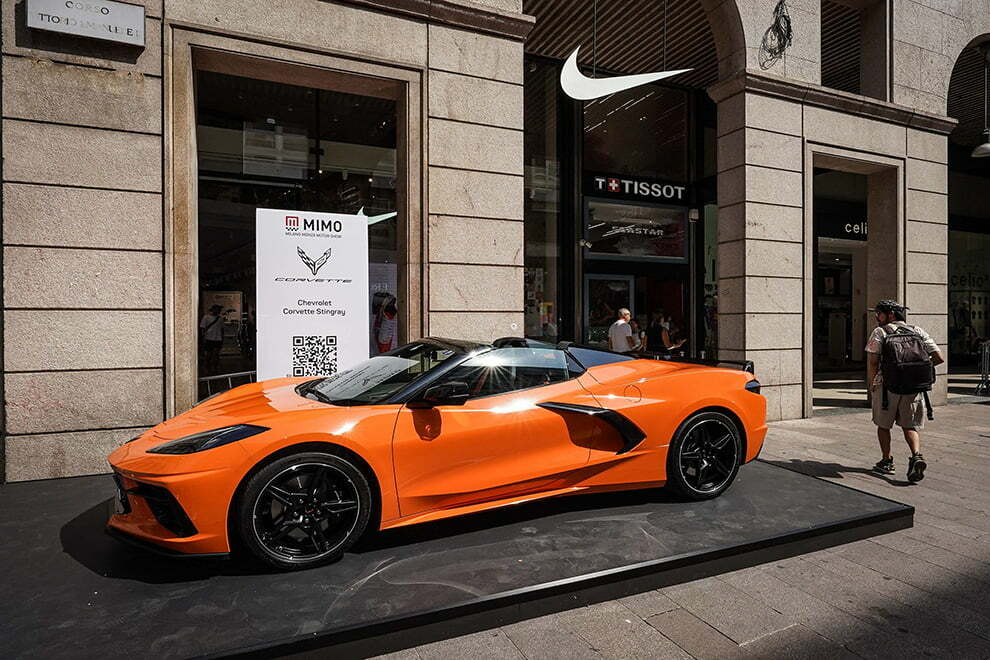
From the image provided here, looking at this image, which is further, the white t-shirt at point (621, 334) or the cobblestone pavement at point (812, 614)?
the white t-shirt at point (621, 334)

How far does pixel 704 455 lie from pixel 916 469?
102 inches

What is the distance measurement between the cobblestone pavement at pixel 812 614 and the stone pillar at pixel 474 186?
3.96 m

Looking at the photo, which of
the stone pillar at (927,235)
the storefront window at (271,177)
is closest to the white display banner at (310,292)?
the storefront window at (271,177)

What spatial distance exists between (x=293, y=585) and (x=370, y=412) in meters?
0.98

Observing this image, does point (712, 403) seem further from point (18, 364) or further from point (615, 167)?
point (615, 167)

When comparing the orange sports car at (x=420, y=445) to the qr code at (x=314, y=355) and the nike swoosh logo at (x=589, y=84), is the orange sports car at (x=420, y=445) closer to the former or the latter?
the qr code at (x=314, y=355)

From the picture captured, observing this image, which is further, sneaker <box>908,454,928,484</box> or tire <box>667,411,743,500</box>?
sneaker <box>908,454,928,484</box>

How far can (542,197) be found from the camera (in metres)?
11.5

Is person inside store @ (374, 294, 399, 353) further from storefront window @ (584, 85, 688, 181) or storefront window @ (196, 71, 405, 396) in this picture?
storefront window @ (584, 85, 688, 181)

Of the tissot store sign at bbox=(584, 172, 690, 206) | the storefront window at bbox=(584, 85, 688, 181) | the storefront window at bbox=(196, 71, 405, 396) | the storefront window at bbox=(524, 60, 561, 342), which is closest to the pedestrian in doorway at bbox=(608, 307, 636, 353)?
the storefront window at bbox=(524, 60, 561, 342)

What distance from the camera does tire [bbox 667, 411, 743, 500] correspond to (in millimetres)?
4062

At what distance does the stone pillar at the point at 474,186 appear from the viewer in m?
6.34

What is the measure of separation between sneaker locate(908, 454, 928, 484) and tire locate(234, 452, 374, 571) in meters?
5.13

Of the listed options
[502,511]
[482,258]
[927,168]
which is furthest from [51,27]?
[927,168]
